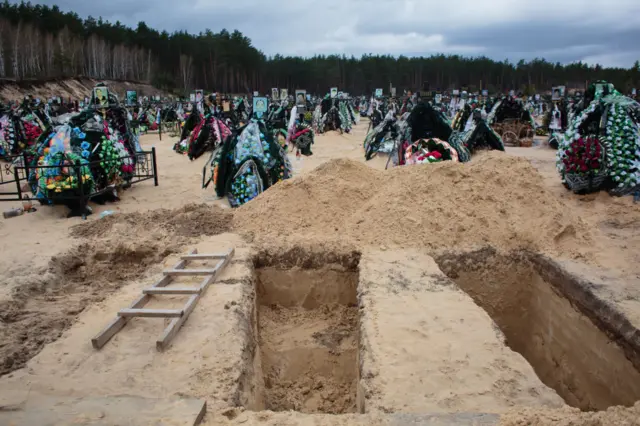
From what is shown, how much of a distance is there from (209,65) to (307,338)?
187 feet

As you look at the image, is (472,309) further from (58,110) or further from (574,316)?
(58,110)

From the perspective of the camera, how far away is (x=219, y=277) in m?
5.04

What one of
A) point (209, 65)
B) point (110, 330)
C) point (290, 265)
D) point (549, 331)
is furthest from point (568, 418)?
point (209, 65)

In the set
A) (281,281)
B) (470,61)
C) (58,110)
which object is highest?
(470,61)

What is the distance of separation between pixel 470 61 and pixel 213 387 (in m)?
69.6

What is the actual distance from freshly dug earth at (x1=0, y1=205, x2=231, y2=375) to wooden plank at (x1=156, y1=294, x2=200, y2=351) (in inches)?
40.0

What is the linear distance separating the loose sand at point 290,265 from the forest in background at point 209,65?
126ft

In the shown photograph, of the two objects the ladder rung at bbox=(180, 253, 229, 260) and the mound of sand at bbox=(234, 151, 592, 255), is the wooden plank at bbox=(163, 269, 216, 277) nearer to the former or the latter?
the ladder rung at bbox=(180, 253, 229, 260)

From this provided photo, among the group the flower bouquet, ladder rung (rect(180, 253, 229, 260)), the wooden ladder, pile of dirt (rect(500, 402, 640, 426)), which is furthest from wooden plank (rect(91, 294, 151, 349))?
the flower bouquet

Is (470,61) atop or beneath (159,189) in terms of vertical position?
atop

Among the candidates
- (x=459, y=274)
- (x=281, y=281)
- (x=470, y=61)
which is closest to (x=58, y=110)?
(x=281, y=281)

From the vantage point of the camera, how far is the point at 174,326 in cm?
379

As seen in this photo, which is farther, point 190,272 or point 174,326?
point 190,272

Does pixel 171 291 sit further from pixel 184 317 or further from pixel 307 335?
pixel 307 335
